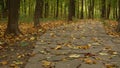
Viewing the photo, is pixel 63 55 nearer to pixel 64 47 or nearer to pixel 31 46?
pixel 64 47

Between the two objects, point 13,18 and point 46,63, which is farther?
point 13,18

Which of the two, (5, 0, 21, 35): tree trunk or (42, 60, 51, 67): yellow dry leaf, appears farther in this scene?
(5, 0, 21, 35): tree trunk

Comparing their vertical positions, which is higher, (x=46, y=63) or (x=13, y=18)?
(x=13, y=18)

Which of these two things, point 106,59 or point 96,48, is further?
point 96,48

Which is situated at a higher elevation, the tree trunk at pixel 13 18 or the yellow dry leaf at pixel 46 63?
the tree trunk at pixel 13 18

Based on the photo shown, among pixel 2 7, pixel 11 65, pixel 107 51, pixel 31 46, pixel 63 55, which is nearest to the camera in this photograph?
pixel 11 65

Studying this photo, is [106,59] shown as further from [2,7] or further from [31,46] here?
[2,7]

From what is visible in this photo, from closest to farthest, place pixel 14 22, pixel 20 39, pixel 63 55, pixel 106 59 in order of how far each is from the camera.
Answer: pixel 106 59, pixel 63 55, pixel 20 39, pixel 14 22

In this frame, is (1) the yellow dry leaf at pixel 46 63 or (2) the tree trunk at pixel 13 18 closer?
(1) the yellow dry leaf at pixel 46 63

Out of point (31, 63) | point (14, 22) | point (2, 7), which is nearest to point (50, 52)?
point (31, 63)

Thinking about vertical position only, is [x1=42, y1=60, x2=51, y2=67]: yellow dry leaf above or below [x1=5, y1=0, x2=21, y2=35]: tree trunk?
below

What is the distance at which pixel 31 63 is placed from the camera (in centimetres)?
654

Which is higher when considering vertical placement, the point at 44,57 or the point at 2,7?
the point at 2,7

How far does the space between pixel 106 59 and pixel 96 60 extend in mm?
319
